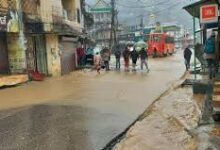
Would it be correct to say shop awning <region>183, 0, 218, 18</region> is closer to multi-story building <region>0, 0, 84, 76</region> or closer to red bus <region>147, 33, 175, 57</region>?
multi-story building <region>0, 0, 84, 76</region>

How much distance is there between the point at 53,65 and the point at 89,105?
43.8ft

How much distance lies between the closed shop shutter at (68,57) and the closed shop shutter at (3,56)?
6160 millimetres

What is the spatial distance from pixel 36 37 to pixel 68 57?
5.38 metres

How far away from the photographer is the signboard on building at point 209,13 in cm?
1365

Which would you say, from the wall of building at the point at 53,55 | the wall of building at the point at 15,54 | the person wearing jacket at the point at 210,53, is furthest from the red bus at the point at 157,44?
the person wearing jacket at the point at 210,53

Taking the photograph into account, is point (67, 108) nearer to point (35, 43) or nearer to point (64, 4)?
point (35, 43)

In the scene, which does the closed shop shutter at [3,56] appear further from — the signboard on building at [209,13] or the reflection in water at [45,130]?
the signboard on building at [209,13]

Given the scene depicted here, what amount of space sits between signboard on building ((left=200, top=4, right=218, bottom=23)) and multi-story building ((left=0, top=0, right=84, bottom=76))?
10329 mm

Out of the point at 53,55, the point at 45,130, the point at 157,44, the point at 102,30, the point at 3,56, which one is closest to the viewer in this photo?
the point at 45,130

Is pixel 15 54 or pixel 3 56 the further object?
pixel 15 54

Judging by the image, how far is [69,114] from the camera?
1201cm

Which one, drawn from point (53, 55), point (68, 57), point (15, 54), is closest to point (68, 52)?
point (68, 57)

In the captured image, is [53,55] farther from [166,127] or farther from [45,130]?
[166,127]

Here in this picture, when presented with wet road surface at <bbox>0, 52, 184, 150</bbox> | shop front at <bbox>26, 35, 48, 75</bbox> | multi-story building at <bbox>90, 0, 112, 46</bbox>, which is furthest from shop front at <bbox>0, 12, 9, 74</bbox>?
multi-story building at <bbox>90, 0, 112, 46</bbox>
